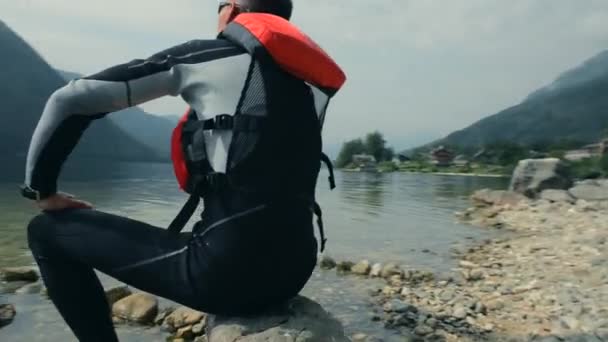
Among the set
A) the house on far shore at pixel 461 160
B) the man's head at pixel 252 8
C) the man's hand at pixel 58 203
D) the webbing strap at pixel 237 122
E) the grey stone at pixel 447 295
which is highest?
the man's head at pixel 252 8

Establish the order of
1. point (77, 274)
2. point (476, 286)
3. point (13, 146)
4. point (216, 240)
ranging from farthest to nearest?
1. point (13, 146)
2. point (476, 286)
3. point (77, 274)
4. point (216, 240)

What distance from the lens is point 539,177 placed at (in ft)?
123

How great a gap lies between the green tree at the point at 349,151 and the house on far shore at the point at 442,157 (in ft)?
81.1

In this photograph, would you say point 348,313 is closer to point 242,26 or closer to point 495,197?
point 242,26

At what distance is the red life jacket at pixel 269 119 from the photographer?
2438 mm

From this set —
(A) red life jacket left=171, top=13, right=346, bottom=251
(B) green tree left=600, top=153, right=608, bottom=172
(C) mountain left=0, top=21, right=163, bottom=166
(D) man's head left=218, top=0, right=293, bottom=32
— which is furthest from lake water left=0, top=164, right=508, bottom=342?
(C) mountain left=0, top=21, right=163, bottom=166

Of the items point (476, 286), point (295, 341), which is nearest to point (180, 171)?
point (295, 341)

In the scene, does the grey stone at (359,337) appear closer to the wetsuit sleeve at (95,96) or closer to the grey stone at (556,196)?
the wetsuit sleeve at (95,96)

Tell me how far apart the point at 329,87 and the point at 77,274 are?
6.13 ft

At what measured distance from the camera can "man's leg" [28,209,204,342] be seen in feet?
8.67

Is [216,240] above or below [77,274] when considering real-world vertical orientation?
above

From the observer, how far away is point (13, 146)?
4560 inches

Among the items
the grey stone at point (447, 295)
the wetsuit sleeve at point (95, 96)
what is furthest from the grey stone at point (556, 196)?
the wetsuit sleeve at point (95, 96)

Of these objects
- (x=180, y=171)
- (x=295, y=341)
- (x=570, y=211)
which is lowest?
(x=570, y=211)
